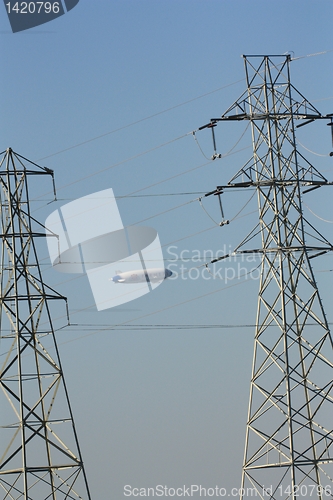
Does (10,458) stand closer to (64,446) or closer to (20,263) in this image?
(64,446)

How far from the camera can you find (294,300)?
52.4 m

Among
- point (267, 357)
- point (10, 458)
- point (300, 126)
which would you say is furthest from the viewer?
point (300, 126)

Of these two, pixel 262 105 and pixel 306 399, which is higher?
pixel 262 105

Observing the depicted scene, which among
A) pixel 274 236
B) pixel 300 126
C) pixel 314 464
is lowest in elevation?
pixel 314 464

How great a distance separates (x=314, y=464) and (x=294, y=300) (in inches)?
269

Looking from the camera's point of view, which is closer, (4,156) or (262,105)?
(4,156)

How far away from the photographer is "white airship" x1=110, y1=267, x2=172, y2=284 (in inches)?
4259

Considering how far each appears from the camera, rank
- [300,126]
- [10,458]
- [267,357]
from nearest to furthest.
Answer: [10,458] < [267,357] < [300,126]

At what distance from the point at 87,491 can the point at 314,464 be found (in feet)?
32.1

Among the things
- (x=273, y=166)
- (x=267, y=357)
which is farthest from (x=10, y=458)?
(x=273, y=166)

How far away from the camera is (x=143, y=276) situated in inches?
4530

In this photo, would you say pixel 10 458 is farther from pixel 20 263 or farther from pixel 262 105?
pixel 262 105

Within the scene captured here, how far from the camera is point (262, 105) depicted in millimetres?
54156

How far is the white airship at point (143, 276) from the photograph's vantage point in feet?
A: 355
